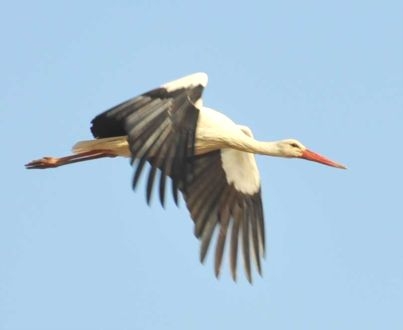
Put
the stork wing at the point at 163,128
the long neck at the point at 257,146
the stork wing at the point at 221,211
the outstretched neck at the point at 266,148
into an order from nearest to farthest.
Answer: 1. the stork wing at the point at 163,128
2. the long neck at the point at 257,146
3. the outstretched neck at the point at 266,148
4. the stork wing at the point at 221,211

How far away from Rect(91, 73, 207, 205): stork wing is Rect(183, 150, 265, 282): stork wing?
166 cm

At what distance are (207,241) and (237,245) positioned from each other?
1.02 feet

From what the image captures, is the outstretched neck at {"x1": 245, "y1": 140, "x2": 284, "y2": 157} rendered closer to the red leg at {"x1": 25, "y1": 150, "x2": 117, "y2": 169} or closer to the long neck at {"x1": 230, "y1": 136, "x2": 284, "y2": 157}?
the long neck at {"x1": 230, "y1": 136, "x2": 284, "y2": 157}

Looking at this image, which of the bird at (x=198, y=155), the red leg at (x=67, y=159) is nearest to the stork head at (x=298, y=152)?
the bird at (x=198, y=155)

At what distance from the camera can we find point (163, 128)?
42.3 feet

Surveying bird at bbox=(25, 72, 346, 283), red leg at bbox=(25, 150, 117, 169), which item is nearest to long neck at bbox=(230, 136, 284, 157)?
bird at bbox=(25, 72, 346, 283)

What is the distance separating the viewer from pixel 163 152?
12.8 m

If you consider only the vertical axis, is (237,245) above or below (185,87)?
below

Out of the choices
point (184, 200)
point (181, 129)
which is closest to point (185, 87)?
point (181, 129)

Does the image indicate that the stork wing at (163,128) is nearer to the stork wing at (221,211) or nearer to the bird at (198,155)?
the bird at (198,155)

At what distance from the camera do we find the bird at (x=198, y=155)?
42.0ft

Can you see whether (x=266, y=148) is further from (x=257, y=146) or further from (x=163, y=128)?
(x=163, y=128)

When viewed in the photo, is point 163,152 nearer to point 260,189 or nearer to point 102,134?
point 102,134

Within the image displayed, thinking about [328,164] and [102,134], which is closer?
[102,134]
